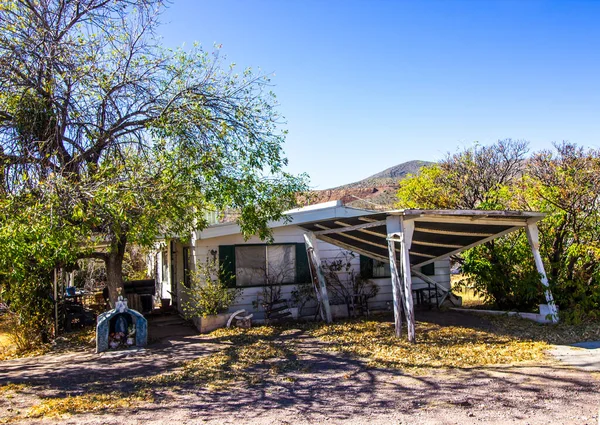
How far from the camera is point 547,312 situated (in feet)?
31.4

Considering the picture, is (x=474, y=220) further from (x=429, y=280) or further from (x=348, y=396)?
(x=348, y=396)

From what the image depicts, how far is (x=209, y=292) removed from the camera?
10.1 m

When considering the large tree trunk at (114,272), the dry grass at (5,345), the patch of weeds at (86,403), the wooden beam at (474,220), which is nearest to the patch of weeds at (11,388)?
the patch of weeds at (86,403)

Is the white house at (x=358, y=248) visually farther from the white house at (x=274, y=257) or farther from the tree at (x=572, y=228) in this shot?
the tree at (x=572, y=228)

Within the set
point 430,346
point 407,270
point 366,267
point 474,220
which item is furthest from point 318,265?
point 474,220

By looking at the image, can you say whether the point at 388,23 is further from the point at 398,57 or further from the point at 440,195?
the point at 440,195

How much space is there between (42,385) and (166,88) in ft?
18.7

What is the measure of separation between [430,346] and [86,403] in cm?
543

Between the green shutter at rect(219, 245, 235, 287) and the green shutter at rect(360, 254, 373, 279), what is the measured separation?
140 inches

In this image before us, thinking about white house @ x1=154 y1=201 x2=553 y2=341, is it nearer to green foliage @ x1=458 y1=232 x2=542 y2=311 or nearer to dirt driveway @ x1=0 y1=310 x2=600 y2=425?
green foliage @ x1=458 y1=232 x2=542 y2=311

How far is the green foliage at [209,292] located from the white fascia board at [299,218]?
2.48 ft

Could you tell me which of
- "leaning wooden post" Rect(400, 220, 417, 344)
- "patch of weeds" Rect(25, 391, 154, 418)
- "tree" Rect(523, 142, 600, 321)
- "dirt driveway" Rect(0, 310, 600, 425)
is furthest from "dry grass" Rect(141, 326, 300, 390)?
"tree" Rect(523, 142, 600, 321)

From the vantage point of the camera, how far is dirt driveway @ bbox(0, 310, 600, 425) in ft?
15.2

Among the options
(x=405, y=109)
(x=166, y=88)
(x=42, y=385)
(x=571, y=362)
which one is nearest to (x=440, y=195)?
(x=405, y=109)
